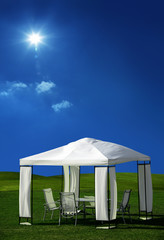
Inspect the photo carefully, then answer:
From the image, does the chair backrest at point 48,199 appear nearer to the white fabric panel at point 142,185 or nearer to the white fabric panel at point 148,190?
the white fabric panel at point 142,185

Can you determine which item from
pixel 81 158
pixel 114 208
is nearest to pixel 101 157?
pixel 81 158

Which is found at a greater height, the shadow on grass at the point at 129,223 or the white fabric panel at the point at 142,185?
the white fabric panel at the point at 142,185

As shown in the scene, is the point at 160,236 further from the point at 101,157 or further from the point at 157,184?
the point at 157,184

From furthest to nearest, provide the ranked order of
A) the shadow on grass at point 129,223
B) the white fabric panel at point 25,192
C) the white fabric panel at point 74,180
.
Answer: the white fabric panel at point 74,180, the white fabric panel at point 25,192, the shadow on grass at point 129,223

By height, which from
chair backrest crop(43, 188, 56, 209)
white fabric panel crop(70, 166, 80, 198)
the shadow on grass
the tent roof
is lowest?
the shadow on grass

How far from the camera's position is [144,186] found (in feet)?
42.5

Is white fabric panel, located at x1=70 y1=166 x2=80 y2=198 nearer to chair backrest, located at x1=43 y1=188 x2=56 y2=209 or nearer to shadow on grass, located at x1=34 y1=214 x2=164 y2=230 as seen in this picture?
shadow on grass, located at x1=34 y1=214 x2=164 y2=230

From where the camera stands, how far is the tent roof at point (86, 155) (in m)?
10.3

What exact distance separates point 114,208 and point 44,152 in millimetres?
2820

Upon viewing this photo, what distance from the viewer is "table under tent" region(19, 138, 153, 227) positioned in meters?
10.1

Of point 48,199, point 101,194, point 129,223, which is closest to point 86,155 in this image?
point 101,194

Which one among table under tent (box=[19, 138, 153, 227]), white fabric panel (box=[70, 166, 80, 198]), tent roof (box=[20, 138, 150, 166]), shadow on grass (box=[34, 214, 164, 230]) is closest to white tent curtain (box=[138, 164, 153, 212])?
table under tent (box=[19, 138, 153, 227])

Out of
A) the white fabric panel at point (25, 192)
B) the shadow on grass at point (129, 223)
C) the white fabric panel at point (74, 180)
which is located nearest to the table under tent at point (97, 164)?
the white fabric panel at point (25, 192)

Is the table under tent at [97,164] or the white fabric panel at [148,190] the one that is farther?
the white fabric panel at [148,190]
